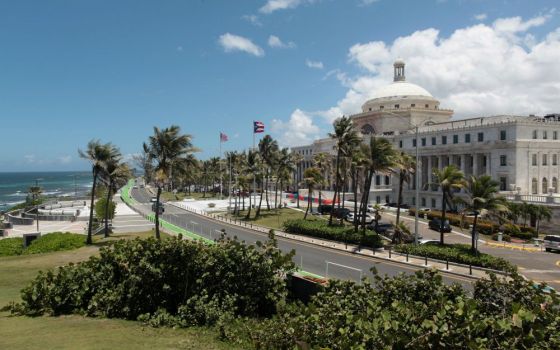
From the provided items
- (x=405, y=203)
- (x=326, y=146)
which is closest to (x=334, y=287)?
(x=405, y=203)

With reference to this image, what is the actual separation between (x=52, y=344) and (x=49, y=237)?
28086 millimetres

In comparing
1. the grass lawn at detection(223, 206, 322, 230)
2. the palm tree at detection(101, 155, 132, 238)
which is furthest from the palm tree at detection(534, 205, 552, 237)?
the palm tree at detection(101, 155, 132, 238)

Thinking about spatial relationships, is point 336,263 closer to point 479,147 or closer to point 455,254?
point 455,254

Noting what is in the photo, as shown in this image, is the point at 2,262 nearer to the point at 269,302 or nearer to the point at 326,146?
the point at 269,302

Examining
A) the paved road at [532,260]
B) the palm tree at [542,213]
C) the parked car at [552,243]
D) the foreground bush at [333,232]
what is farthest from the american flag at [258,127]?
the parked car at [552,243]

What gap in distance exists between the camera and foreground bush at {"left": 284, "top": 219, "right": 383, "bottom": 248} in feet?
121

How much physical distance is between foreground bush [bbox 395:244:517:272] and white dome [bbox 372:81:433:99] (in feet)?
236

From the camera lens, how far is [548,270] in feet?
96.7

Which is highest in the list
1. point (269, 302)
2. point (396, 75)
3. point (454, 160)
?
point (396, 75)

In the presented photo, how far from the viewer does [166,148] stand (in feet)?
109

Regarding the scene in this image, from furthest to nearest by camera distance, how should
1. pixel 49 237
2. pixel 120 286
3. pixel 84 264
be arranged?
pixel 49 237
pixel 84 264
pixel 120 286

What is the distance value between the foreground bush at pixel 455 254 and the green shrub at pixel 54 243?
28766 mm

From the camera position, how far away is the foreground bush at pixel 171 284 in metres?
15.5

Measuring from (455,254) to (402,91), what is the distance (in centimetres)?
7663
